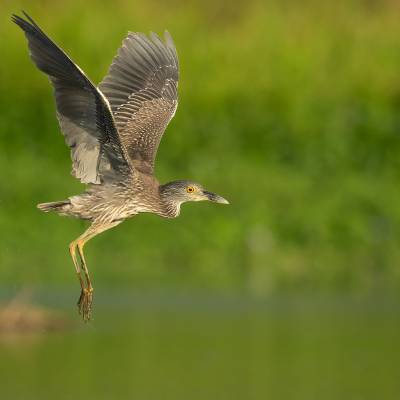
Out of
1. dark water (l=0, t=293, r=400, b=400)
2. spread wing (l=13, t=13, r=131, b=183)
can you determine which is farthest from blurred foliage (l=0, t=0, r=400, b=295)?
spread wing (l=13, t=13, r=131, b=183)

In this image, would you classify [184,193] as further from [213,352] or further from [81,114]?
[213,352]

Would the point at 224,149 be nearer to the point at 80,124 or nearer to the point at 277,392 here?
the point at 277,392

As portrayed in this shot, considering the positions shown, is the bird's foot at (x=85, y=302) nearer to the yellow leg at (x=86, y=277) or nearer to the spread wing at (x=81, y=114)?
the yellow leg at (x=86, y=277)

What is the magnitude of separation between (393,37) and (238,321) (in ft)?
32.5

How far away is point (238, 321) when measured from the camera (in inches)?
706

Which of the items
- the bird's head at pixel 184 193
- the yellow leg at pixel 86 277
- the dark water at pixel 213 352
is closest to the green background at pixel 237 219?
the dark water at pixel 213 352

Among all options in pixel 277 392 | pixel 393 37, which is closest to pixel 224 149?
pixel 393 37

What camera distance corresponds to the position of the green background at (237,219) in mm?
16125

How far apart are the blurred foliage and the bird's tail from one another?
7.94m

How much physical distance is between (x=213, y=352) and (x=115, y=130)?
21.7 ft

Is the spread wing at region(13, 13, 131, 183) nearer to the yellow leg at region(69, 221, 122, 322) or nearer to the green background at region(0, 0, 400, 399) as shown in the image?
the yellow leg at region(69, 221, 122, 322)

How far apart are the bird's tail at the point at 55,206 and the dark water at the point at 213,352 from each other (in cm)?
390

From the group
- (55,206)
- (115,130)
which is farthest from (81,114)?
(55,206)

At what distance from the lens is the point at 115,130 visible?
34.0ft
